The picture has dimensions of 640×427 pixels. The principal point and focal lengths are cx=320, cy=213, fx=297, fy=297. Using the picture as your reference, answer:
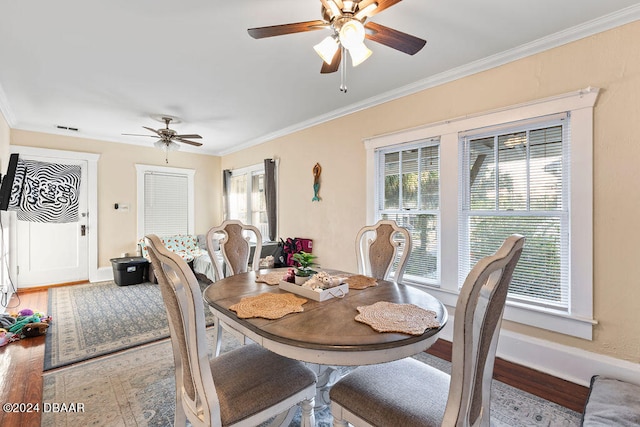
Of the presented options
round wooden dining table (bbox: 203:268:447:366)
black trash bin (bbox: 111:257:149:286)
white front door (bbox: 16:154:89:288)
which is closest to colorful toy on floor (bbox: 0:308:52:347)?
black trash bin (bbox: 111:257:149:286)

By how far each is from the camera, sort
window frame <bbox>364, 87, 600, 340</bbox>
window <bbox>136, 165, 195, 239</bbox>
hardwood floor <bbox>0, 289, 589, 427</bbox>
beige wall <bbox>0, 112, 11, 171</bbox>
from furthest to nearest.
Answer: window <bbox>136, 165, 195, 239</bbox> < beige wall <bbox>0, 112, 11, 171</bbox> < window frame <bbox>364, 87, 600, 340</bbox> < hardwood floor <bbox>0, 289, 589, 427</bbox>

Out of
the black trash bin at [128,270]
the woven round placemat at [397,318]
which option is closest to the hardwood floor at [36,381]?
the woven round placemat at [397,318]

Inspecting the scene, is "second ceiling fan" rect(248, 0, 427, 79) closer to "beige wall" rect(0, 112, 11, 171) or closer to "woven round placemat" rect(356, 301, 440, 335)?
"woven round placemat" rect(356, 301, 440, 335)

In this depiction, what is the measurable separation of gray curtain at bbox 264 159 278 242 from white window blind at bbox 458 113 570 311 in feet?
9.86

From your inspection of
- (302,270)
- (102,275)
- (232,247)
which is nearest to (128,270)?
(102,275)

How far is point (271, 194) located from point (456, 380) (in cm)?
428

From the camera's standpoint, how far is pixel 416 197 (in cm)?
315

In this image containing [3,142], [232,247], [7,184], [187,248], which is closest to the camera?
[232,247]

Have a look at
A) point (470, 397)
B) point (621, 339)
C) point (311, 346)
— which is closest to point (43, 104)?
point (311, 346)

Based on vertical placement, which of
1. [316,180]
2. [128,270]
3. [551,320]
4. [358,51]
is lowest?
[128,270]

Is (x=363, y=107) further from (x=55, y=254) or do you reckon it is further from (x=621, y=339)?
(x=55, y=254)

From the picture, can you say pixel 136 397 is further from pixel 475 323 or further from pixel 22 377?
pixel 475 323

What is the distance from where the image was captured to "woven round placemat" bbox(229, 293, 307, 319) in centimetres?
135

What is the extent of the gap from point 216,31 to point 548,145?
2.66 m
